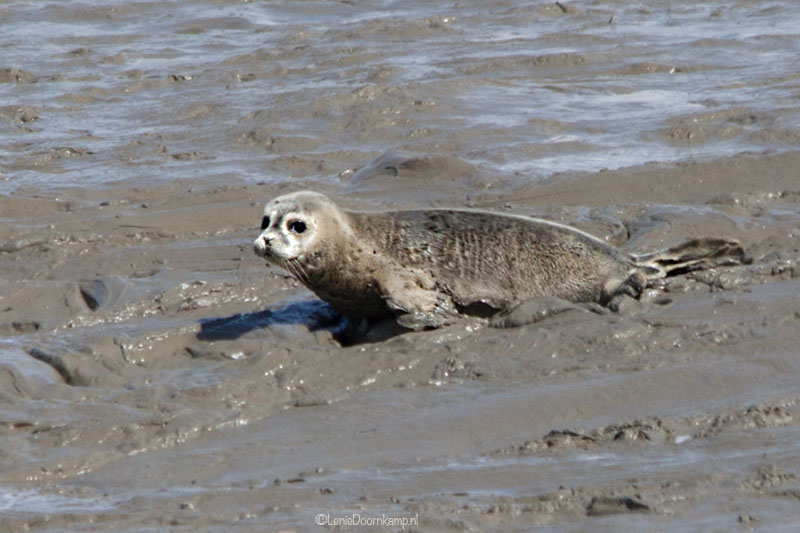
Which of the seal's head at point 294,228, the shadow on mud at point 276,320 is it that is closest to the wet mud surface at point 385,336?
the shadow on mud at point 276,320

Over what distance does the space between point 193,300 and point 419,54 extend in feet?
20.1

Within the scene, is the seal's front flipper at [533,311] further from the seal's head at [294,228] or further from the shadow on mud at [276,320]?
the seal's head at [294,228]

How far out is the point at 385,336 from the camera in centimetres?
596

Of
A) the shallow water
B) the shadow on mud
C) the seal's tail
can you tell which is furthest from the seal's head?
the shallow water

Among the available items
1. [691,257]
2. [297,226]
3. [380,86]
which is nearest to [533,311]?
[691,257]

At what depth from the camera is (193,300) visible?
650cm

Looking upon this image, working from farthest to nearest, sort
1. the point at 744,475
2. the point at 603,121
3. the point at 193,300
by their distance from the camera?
the point at 603,121 < the point at 193,300 < the point at 744,475

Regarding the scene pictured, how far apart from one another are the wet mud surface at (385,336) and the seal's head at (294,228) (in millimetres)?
400

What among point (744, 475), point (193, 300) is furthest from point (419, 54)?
point (744, 475)

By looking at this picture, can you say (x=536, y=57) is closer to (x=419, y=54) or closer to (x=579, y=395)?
(x=419, y=54)

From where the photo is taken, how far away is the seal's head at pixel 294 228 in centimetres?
585

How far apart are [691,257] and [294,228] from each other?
6.69 feet

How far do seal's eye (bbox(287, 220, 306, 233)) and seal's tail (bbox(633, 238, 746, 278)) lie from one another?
5.58 feet

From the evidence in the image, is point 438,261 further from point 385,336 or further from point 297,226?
point 297,226
